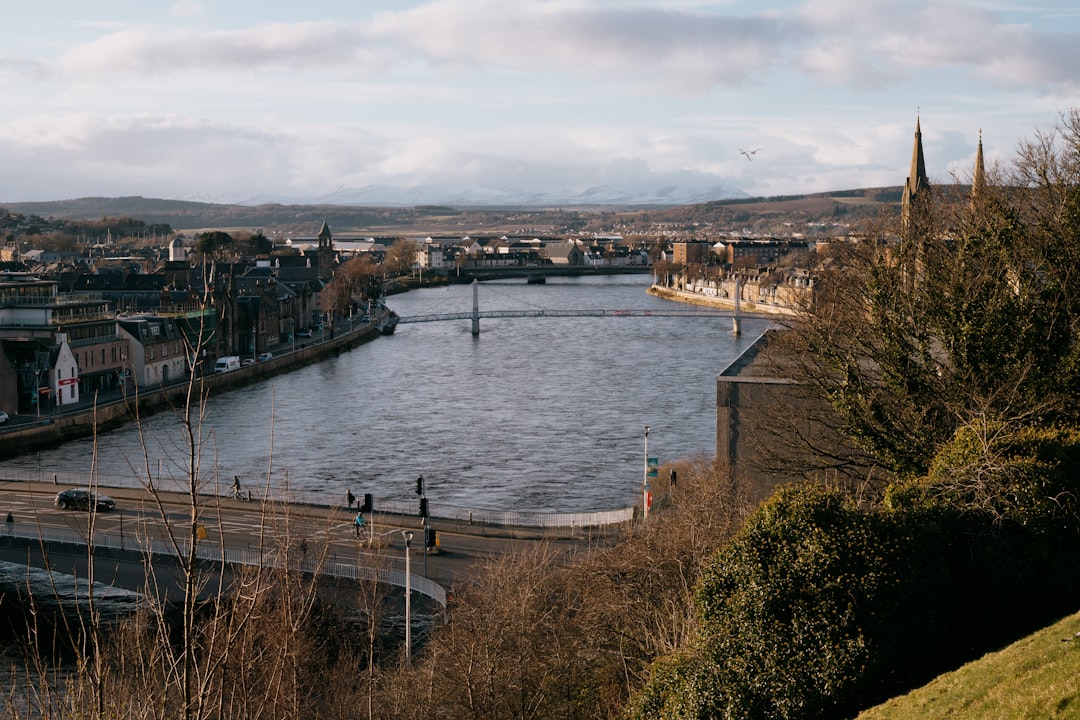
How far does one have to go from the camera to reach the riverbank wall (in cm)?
2239

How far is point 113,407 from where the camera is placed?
25.8m

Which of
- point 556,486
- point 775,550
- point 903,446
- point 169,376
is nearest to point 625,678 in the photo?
point 775,550

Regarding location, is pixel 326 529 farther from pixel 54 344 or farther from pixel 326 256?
pixel 326 256

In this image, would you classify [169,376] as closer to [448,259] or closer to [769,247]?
[448,259]

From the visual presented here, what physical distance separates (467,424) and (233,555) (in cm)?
1246

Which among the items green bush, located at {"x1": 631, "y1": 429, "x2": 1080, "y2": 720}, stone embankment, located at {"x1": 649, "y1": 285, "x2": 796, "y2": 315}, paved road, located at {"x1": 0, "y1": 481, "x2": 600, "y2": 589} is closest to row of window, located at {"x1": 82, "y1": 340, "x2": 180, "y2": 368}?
paved road, located at {"x1": 0, "y1": 481, "x2": 600, "y2": 589}

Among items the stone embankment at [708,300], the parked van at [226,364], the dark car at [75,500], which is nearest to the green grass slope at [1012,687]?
the dark car at [75,500]

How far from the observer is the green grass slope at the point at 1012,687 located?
16.4 ft

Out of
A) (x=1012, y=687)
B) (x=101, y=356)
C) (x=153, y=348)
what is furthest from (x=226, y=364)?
(x=1012, y=687)

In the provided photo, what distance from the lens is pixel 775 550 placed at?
679 centimetres

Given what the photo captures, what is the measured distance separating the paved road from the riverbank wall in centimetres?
138

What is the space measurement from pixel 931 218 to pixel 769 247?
92.4 m

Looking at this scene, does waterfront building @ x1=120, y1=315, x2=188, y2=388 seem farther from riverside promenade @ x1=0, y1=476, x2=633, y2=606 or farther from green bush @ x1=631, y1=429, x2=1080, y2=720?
green bush @ x1=631, y1=429, x2=1080, y2=720

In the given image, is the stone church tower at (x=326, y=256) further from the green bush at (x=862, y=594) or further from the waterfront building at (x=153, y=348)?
the green bush at (x=862, y=594)
